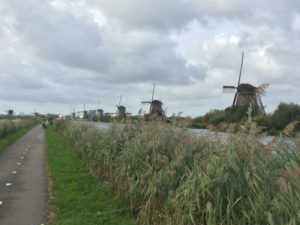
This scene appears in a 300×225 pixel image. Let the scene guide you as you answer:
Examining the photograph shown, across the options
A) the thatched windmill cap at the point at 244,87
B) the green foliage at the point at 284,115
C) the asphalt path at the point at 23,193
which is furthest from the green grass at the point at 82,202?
the thatched windmill cap at the point at 244,87

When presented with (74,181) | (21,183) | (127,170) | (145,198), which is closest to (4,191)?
(21,183)

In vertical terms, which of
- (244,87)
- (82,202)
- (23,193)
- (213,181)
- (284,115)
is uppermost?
(244,87)

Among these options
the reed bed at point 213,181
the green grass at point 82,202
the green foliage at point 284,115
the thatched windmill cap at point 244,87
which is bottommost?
the green grass at point 82,202

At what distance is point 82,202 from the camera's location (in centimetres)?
654

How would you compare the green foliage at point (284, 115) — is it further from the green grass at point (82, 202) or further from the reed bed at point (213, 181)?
the reed bed at point (213, 181)

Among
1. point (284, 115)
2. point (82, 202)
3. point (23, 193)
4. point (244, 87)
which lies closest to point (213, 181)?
point (82, 202)

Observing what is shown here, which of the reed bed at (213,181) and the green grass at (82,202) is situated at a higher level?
the reed bed at (213,181)

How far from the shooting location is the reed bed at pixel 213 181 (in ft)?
10.6

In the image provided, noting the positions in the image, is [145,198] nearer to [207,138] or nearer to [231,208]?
[207,138]

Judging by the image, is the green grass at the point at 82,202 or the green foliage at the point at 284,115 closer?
the green grass at the point at 82,202

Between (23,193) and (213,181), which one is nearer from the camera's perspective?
(213,181)

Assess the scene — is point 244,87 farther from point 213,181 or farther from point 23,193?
point 213,181

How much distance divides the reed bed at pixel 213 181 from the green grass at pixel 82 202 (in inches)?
15.8

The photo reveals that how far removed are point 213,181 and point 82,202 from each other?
3.89m
